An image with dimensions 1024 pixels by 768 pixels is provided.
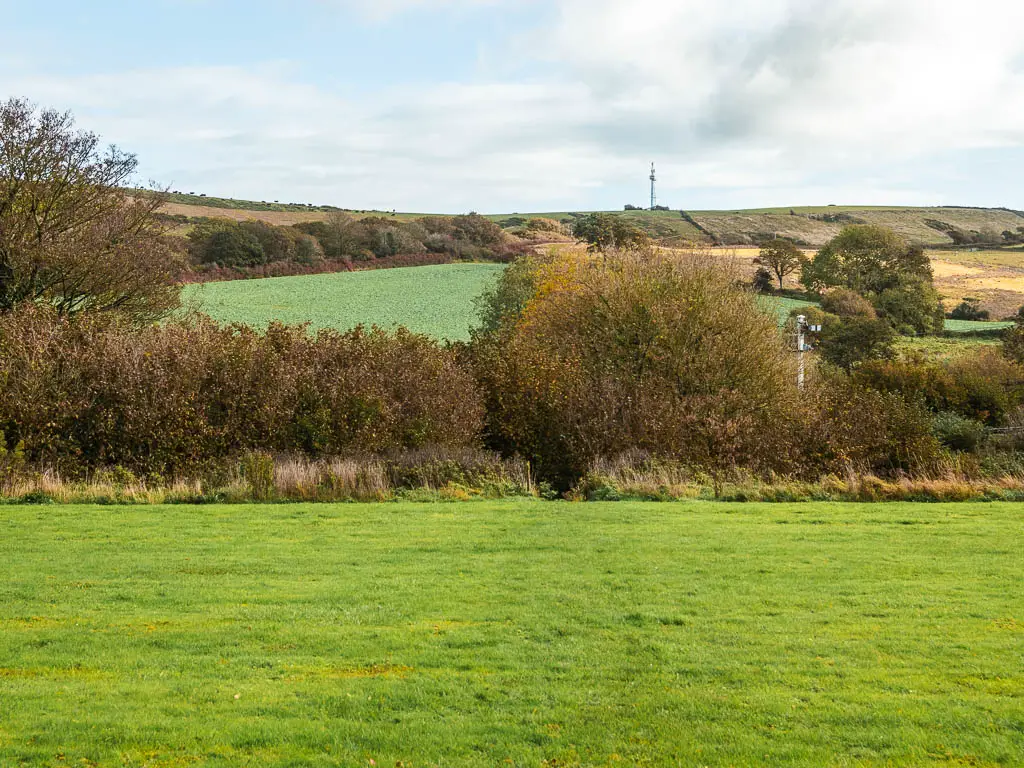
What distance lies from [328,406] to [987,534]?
50.5 feet

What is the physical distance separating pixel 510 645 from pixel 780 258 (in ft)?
258

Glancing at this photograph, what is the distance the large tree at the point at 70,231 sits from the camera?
27.6 meters

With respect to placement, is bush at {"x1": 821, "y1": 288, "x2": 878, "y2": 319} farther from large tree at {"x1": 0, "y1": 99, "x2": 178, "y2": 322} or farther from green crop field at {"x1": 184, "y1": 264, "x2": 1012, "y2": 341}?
large tree at {"x1": 0, "y1": 99, "x2": 178, "y2": 322}

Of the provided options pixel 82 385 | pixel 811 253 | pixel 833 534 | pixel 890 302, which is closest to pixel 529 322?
pixel 82 385

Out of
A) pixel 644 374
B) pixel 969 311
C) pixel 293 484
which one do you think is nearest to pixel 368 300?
pixel 644 374

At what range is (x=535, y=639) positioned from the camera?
8273 millimetres

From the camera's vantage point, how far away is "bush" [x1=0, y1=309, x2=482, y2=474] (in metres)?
21.3

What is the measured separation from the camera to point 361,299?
212 feet

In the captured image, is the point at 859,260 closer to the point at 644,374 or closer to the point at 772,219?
the point at 772,219

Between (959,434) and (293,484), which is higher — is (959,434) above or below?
below

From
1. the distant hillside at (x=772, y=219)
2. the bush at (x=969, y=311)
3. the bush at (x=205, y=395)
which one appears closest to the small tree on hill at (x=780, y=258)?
the bush at (x=969, y=311)

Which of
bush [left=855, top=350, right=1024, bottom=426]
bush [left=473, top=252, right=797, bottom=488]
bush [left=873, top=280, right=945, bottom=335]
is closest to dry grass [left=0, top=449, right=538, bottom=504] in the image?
bush [left=473, top=252, right=797, bottom=488]

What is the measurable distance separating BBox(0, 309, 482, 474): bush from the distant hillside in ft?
250

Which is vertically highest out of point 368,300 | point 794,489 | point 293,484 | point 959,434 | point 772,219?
point 772,219
